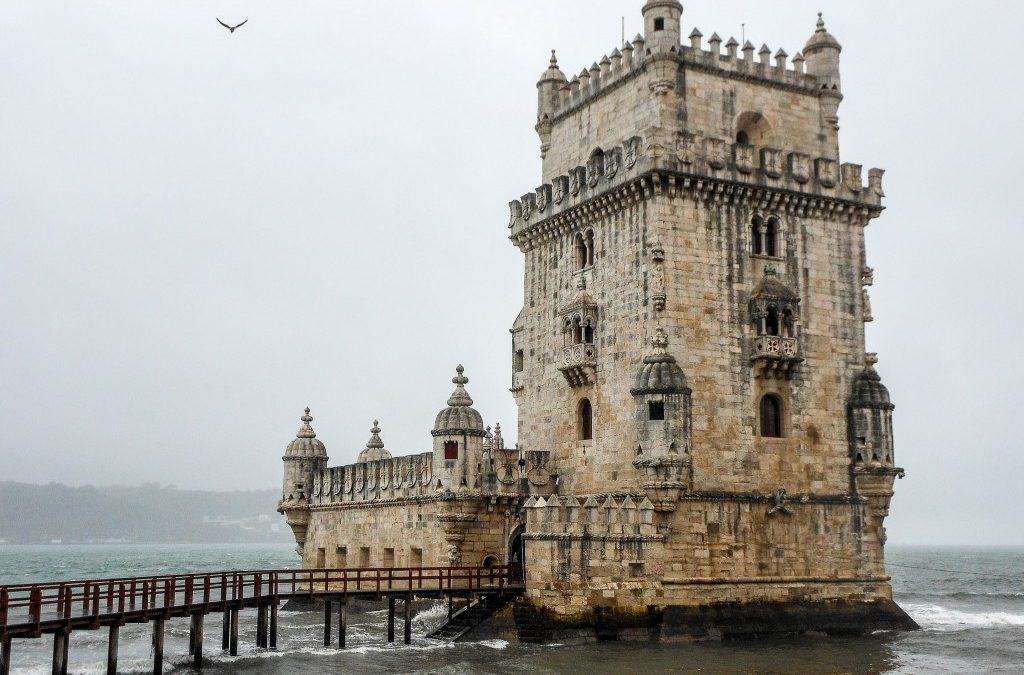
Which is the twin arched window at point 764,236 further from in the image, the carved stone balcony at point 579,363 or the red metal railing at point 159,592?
the red metal railing at point 159,592

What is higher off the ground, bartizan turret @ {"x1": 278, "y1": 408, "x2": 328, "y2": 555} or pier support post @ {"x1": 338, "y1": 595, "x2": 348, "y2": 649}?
bartizan turret @ {"x1": 278, "y1": 408, "x2": 328, "y2": 555}

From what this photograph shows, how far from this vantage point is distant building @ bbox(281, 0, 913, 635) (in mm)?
35250

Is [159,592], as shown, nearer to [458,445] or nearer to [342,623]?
[342,623]

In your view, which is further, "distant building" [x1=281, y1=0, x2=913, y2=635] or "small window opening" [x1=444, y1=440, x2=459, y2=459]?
"small window opening" [x1=444, y1=440, x2=459, y2=459]

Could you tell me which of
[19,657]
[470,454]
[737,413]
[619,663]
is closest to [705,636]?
[619,663]

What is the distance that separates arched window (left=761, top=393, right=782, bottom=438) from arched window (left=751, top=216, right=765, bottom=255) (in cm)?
465

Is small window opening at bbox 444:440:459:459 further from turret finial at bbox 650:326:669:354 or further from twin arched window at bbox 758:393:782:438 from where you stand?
twin arched window at bbox 758:393:782:438

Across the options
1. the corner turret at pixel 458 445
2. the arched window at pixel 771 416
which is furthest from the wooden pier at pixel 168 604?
the arched window at pixel 771 416

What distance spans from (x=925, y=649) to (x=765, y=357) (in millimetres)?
9797

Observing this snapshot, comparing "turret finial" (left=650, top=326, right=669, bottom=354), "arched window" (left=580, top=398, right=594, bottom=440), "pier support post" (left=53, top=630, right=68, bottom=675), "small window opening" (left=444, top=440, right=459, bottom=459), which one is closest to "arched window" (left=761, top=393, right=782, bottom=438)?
"turret finial" (left=650, top=326, right=669, bottom=354)

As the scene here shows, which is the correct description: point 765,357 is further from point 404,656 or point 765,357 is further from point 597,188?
point 404,656

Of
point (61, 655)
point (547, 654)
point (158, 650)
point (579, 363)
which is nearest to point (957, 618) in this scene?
point (579, 363)

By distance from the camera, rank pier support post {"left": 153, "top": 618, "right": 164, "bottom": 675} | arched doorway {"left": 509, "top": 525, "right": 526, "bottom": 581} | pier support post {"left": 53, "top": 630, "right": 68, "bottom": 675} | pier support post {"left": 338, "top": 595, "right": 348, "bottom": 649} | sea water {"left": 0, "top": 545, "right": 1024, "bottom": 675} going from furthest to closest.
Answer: arched doorway {"left": 509, "top": 525, "right": 526, "bottom": 581}
pier support post {"left": 338, "top": 595, "right": 348, "bottom": 649}
sea water {"left": 0, "top": 545, "right": 1024, "bottom": 675}
pier support post {"left": 153, "top": 618, "right": 164, "bottom": 675}
pier support post {"left": 53, "top": 630, "right": 68, "bottom": 675}

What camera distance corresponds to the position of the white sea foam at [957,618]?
147 ft
